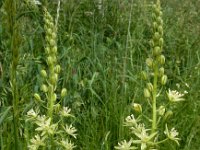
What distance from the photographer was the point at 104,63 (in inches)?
170

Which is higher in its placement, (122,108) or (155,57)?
(155,57)

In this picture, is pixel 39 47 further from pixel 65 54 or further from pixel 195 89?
pixel 195 89

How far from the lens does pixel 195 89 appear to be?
3.80 m

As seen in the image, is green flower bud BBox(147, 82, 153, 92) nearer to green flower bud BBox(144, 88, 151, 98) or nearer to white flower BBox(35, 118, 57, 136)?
green flower bud BBox(144, 88, 151, 98)

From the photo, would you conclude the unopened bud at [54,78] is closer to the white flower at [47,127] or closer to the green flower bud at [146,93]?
the white flower at [47,127]

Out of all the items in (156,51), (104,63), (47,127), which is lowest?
(104,63)

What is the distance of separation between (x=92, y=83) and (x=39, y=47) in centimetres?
91

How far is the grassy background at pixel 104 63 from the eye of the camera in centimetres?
320

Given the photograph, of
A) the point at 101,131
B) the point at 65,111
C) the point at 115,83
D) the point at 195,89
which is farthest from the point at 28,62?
the point at 65,111

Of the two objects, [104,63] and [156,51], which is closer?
[156,51]

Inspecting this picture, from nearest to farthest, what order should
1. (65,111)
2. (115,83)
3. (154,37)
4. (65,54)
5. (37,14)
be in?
(154,37), (65,111), (115,83), (65,54), (37,14)

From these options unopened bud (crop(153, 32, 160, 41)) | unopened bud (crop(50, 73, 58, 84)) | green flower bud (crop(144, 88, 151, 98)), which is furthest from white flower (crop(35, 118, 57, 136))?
unopened bud (crop(153, 32, 160, 41))

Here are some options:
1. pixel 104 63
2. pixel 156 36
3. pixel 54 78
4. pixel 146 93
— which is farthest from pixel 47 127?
pixel 104 63

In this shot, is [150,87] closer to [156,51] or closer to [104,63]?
[156,51]
